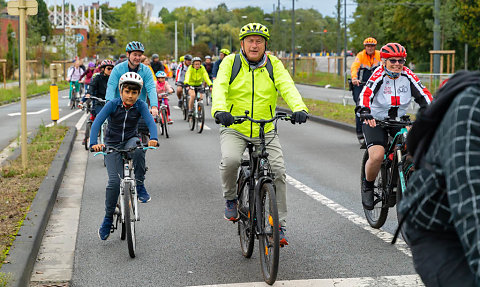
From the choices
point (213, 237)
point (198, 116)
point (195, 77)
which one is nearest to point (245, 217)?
point (213, 237)

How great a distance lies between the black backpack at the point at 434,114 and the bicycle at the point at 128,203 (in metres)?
3.81

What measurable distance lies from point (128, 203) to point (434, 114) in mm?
4108

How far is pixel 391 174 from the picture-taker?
252 inches

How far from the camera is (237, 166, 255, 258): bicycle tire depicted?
18.6 feet

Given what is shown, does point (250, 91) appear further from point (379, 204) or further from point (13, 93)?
point (13, 93)

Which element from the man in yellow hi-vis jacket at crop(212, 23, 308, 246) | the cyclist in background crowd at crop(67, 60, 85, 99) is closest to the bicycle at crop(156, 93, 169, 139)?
the man in yellow hi-vis jacket at crop(212, 23, 308, 246)

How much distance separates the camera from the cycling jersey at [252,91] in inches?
229

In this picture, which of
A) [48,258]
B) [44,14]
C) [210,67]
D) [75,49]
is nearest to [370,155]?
[48,258]

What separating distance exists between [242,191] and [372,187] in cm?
155

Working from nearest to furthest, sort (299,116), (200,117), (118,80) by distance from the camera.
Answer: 1. (299,116)
2. (118,80)
3. (200,117)

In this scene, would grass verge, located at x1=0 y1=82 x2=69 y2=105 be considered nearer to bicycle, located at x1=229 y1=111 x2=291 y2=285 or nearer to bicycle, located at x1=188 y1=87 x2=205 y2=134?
bicycle, located at x1=188 y1=87 x2=205 y2=134

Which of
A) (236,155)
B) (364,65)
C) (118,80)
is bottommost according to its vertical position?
(236,155)

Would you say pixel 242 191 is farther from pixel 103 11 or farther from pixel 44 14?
pixel 103 11

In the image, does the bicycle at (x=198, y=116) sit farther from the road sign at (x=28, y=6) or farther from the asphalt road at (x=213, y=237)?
the road sign at (x=28, y=6)
